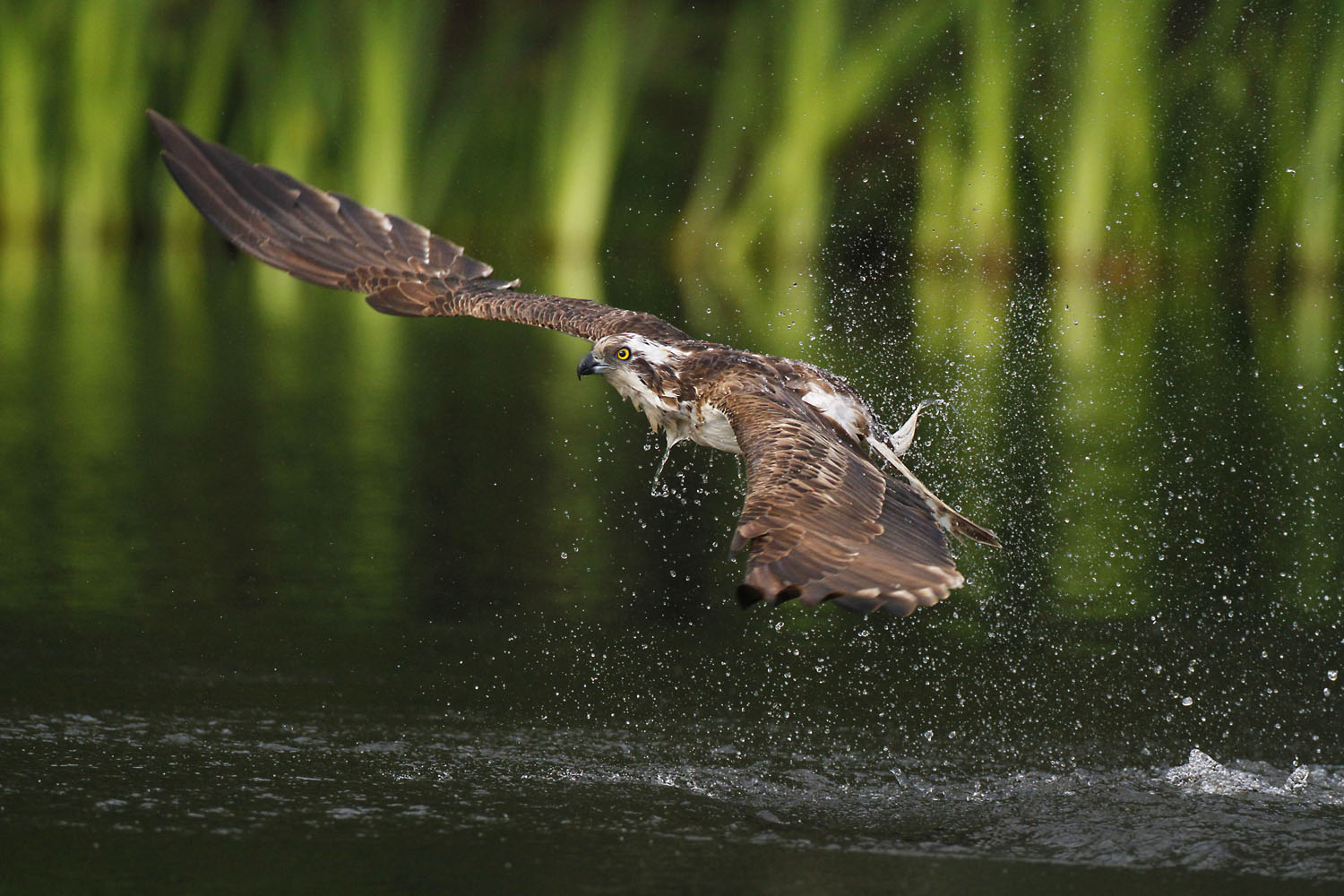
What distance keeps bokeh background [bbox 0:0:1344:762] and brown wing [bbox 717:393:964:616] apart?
5.77 ft

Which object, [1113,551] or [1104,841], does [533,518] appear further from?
[1104,841]

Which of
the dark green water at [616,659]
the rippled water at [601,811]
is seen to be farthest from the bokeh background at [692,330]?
the rippled water at [601,811]

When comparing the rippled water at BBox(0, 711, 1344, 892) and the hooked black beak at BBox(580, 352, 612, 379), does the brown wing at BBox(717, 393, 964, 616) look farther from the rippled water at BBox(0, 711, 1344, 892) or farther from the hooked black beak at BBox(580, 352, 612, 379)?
the rippled water at BBox(0, 711, 1344, 892)

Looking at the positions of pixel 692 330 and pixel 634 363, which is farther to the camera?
pixel 692 330

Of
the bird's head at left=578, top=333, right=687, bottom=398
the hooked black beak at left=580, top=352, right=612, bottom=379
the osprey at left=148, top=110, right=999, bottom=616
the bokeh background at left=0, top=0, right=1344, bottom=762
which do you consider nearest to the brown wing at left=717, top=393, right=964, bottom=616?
the osprey at left=148, top=110, right=999, bottom=616

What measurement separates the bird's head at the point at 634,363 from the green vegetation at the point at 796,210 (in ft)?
17.6

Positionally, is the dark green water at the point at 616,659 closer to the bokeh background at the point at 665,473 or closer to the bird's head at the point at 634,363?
the bokeh background at the point at 665,473

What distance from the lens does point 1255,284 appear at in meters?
28.8

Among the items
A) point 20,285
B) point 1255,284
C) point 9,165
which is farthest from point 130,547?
point 1255,284

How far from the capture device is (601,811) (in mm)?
8055

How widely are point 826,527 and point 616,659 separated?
3302 millimetres

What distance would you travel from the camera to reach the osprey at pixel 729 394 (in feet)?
22.2

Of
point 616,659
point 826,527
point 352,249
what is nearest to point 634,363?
point 616,659

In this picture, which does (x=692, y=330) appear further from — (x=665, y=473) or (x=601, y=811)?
(x=601, y=811)
